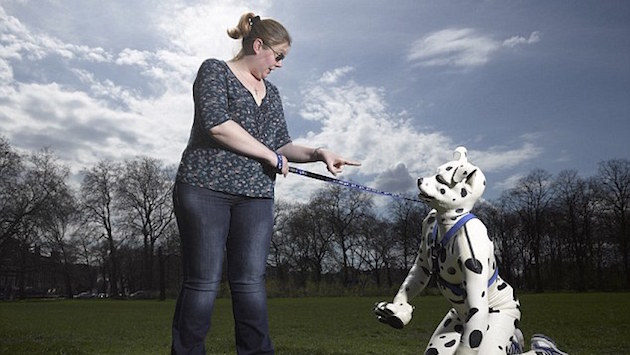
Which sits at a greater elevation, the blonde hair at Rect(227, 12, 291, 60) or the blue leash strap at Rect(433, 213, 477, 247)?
the blonde hair at Rect(227, 12, 291, 60)

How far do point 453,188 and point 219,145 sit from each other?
1.19 metres

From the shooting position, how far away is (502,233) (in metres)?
35.1

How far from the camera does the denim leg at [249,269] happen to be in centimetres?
306

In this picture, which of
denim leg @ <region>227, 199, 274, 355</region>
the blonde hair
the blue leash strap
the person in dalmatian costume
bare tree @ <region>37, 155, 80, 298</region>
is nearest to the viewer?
the person in dalmatian costume

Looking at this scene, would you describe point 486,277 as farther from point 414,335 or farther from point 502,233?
point 502,233

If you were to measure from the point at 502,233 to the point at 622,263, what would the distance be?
6681 mm

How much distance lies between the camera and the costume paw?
2.80 m

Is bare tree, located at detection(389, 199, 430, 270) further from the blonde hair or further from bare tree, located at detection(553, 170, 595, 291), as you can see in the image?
the blonde hair

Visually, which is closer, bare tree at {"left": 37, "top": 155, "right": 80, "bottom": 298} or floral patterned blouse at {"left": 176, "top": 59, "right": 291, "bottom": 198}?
floral patterned blouse at {"left": 176, "top": 59, "right": 291, "bottom": 198}

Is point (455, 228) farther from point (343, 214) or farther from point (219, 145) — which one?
point (343, 214)

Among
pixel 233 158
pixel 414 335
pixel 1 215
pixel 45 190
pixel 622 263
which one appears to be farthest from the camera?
pixel 622 263

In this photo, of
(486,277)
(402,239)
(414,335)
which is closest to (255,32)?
(486,277)

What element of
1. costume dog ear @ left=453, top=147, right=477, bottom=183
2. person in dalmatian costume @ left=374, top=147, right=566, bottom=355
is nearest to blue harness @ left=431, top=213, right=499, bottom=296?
person in dalmatian costume @ left=374, top=147, right=566, bottom=355

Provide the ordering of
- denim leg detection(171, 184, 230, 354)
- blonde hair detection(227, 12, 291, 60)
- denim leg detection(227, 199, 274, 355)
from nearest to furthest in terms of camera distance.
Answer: denim leg detection(171, 184, 230, 354) → denim leg detection(227, 199, 274, 355) → blonde hair detection(227, 12, 291, 60)
